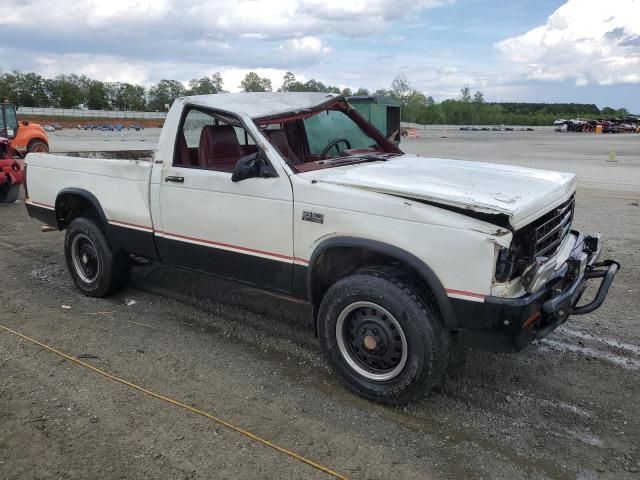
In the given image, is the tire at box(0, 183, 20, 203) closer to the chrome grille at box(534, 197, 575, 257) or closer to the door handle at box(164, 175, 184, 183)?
the door handle at box(164, 175, 184, 183)

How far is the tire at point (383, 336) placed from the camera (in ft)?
10.3

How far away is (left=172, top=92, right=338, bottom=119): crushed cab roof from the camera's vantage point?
4117mm

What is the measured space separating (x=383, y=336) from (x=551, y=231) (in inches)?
51.4

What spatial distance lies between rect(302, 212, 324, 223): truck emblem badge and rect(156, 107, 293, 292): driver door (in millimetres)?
121

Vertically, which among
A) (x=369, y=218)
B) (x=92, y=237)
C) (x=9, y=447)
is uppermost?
(x=369, y=218)

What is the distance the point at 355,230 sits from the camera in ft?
10.9

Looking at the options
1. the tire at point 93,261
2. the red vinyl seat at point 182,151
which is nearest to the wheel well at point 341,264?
the red vinyl seat at point 182,151

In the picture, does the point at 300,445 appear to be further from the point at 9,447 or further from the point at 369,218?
the point at 9,447

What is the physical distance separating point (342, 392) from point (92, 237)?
2.98 meters

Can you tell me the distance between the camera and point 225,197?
396 centimetres

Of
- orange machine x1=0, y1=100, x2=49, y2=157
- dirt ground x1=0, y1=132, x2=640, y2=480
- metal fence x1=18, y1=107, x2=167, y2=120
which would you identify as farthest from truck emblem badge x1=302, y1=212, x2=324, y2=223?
metal fence x1=18, y1=107, x2=167, y2=120

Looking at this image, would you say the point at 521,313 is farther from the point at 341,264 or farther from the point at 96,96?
the point at 96,96

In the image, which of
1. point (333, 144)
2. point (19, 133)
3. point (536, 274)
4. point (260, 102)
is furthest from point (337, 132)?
point (19, 133)

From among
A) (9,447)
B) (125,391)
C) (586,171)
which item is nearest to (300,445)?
(125,391)
